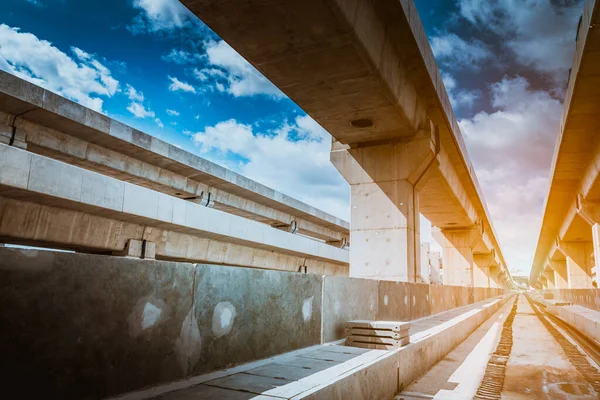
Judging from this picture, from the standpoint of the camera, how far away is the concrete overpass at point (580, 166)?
34.8 ft

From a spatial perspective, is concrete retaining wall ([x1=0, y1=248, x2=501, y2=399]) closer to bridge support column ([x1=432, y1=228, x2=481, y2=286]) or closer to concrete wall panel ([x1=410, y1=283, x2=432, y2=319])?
concrete wall panel ([x1=410, y1=283, x2=432, y2=319])

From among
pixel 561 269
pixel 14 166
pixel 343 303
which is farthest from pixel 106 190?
pixel 561 269

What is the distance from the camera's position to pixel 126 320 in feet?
11.2

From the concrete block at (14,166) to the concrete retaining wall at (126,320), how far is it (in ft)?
44.4

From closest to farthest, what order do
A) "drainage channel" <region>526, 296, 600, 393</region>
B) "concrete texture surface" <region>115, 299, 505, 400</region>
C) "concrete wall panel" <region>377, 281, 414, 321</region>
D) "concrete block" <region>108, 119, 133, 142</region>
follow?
"concrete texture surface" <region>115, 299, 505, 400</region>
"drainage channel" <region>526, 296, 600, 393</region>
"concrete wall panel" <region>377, 281, 414, 321</region>
"concrete block" <region>108, 119, 133, 142</region>

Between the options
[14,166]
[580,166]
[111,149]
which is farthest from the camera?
[111,149]

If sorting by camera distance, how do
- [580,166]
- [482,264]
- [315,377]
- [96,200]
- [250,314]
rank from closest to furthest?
[315,377] < [250,314] < [96,200] < [580,166] < [482,264]

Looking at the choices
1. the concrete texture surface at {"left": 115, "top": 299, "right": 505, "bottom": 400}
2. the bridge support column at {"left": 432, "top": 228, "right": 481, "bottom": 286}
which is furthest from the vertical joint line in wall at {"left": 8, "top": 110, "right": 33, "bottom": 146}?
the bridge support column at {"left": 432, "top": 228, "right": 481, "bottom": 286}

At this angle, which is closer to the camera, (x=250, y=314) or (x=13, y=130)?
(x=250, y=314)

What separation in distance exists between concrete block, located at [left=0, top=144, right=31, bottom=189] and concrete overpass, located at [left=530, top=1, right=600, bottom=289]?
1717 centimetres

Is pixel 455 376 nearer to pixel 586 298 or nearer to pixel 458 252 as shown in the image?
pixel 586 298

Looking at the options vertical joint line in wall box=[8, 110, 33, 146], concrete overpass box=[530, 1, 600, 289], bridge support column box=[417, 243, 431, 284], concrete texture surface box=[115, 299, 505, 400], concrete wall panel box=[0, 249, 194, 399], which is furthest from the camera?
bridge support column box=[417, 243, 431, 284]

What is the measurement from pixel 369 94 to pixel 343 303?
517 cm

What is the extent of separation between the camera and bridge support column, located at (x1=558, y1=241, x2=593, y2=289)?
41.7 meters
